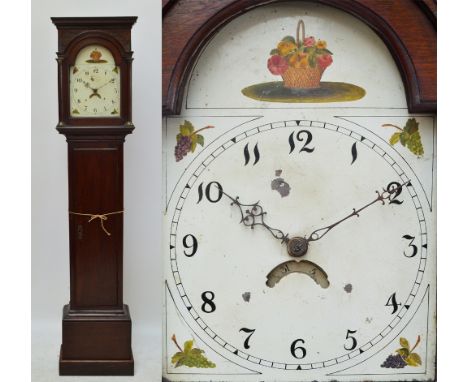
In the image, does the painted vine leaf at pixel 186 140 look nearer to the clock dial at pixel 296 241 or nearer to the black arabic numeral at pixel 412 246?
the clock dial at pixel 296 241

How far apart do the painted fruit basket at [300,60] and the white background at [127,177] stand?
1.01 m

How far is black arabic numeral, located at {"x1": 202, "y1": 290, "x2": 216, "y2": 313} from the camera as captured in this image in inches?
106

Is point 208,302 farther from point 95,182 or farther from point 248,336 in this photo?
point 95,182

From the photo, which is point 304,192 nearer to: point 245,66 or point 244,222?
point 244,222

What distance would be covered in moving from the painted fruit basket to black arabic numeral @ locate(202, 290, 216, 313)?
69 cm

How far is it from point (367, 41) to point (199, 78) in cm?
52

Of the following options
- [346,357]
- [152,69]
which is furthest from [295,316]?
[152,69]

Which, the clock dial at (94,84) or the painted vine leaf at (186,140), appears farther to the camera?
the clock dial at (94,84)

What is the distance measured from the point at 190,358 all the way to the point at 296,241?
50 cm

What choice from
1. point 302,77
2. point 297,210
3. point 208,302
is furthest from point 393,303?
point 302,77

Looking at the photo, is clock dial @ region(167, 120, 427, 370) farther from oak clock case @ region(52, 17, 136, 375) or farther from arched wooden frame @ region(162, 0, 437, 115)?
oak clock case @ region(52, 17, 136, 375)

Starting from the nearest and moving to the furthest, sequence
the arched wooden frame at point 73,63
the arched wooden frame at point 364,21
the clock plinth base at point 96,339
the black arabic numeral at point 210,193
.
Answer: the arched wooden frame at point 364,21, the black arabic numeral at point 210,193, the arched wooden frame at point 73,63, the clock plinth base at point 96,339

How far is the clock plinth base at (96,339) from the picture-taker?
3227mm

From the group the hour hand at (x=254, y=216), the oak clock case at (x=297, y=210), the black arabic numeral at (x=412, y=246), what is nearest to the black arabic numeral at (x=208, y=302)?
the oak clock case at (x=297, y=210)
